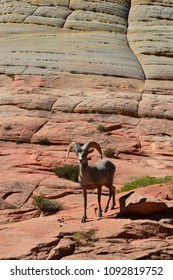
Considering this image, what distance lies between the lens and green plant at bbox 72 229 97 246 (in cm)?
1057

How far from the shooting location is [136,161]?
22484mm

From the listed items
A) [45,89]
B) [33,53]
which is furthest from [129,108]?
[33,53]

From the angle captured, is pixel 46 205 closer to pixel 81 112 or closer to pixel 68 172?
pixel 68 172

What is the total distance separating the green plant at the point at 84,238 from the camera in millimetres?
10570

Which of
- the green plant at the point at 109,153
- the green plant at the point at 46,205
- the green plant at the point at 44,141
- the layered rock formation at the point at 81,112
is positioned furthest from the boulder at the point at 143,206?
the green plant at the point at 44,141

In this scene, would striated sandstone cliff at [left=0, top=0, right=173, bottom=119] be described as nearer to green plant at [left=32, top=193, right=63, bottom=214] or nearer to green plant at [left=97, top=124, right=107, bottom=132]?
green plant at [left=97, top=124, right=107, bottom=132]

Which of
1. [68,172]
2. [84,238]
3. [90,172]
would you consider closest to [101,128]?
[68,172]

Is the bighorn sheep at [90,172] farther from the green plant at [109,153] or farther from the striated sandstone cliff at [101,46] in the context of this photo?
the striated sandstone cliff at [101,46]

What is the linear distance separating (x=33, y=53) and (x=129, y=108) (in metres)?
12.1

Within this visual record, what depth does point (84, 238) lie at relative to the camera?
10.8 meters

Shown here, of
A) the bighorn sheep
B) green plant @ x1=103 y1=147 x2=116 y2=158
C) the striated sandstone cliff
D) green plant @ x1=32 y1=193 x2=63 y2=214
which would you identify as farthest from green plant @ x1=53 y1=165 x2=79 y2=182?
the striated sandstone cliff

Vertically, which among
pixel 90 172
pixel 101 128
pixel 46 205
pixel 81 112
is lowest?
pixel 101 128
